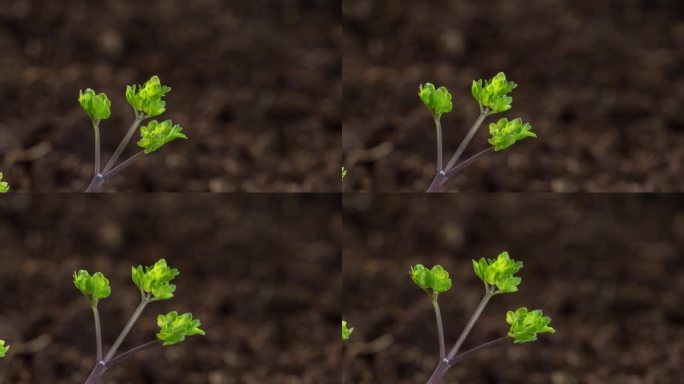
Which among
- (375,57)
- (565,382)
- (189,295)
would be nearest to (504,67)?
(375,57)

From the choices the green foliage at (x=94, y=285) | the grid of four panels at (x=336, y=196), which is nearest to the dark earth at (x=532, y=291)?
the grid of four panels at (x=336, y=196)

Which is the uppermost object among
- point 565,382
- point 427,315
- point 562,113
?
point 562,113

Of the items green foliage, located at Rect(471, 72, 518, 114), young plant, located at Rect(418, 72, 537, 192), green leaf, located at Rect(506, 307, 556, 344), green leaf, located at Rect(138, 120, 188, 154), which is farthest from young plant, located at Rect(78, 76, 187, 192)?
green leaf, located at Rect(506, 307, 556, 344)

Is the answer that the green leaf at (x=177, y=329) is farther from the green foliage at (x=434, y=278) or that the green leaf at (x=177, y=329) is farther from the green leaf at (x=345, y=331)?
the green foliage at (x=434, y=278)

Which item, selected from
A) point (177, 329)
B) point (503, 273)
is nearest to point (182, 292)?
point (177, 329)

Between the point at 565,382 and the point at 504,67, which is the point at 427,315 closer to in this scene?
the point at 565,382

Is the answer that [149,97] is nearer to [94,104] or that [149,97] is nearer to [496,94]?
[94,104]

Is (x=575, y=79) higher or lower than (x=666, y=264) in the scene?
higher
